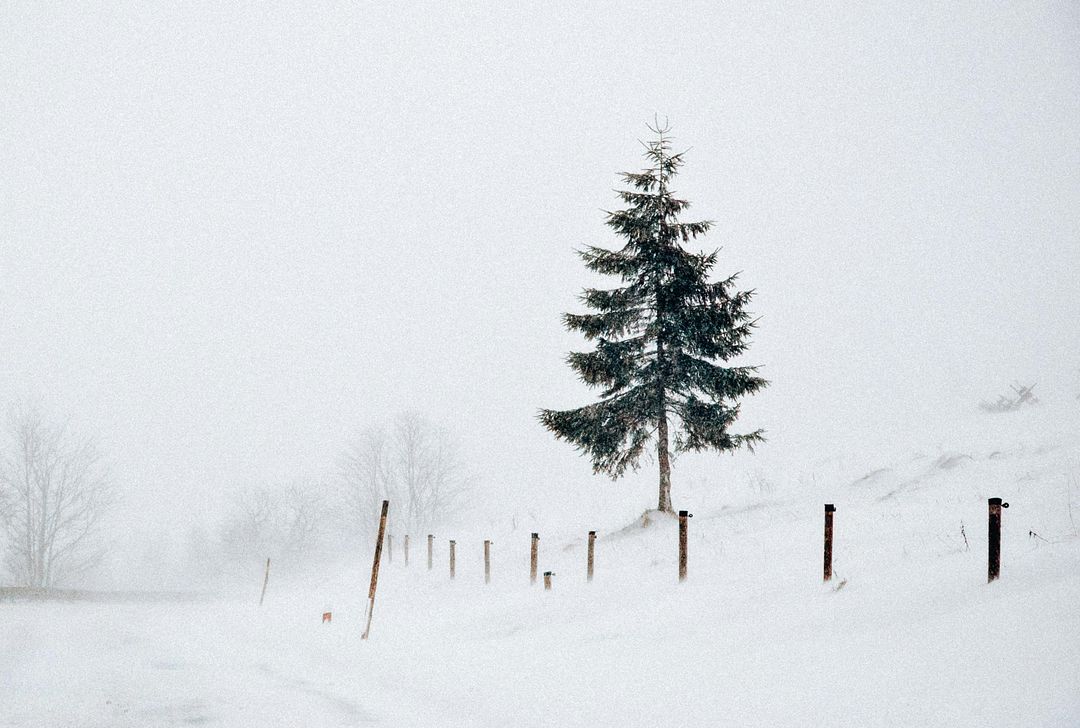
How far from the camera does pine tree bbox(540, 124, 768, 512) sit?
15.0m

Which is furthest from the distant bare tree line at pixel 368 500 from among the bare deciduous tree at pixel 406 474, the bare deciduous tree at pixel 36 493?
the bare deciduous tree at pixel 36 493

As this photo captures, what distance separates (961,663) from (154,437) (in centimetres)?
18139

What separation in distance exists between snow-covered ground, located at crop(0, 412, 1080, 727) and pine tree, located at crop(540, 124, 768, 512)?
9.48 ft

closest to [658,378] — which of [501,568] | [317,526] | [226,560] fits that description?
[501,568]

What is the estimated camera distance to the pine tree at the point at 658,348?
590 inches

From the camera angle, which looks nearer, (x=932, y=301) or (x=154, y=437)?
(x=932, y=301)

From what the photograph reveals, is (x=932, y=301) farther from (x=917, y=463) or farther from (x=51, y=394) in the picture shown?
(x=51, y=394)

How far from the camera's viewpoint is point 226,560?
50594 mm

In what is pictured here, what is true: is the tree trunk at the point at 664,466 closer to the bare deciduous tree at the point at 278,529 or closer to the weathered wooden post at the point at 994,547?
the weathered wooden post at the point at 994,547

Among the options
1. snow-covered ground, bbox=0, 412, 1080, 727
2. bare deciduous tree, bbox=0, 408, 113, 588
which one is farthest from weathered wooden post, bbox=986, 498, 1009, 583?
bare deciduous tree, bbox=0, 408, 113, 588

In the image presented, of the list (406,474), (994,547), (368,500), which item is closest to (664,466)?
(994,547)

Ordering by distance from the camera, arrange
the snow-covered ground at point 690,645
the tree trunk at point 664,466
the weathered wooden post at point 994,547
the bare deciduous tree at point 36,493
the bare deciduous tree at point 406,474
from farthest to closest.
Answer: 1. the bare deciduous tree at point 406,474
2. the bare deciduous tree at point 36,493
3. the tree trunk at point 664,466
4. the weathered wooden post at point 994,547
5. the snow-covered ground at point 690,645

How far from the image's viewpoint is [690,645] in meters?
6.82

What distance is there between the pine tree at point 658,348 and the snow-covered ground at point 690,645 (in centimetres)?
289
